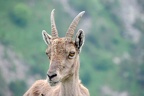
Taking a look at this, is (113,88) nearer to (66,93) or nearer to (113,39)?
(113,39)

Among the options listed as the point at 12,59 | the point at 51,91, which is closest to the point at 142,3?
the point at 12,59

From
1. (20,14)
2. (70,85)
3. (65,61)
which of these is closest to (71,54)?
(65,61)

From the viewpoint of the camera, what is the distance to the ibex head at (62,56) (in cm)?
1788

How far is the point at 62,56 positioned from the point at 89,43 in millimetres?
125303

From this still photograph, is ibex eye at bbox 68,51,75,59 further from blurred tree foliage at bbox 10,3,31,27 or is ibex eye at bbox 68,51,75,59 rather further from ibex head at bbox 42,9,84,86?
blurred tree foliage at bbox 10,3,31,27

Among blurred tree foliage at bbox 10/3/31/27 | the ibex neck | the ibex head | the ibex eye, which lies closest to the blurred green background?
blurred tree foliage at bbox 10/3/31/27

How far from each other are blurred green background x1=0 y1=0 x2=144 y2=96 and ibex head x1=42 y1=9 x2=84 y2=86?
92.9 meters

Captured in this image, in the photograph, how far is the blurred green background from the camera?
126 m

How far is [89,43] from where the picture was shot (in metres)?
144

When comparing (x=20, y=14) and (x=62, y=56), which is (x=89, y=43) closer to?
(x=20, y=14)

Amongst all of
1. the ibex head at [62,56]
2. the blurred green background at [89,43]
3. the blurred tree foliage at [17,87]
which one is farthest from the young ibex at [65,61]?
the blurred green background at [89,43]

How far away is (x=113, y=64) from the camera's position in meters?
144

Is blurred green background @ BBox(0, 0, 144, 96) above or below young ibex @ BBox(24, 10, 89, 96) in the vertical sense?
above

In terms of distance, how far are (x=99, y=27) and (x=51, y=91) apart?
5088 inches
